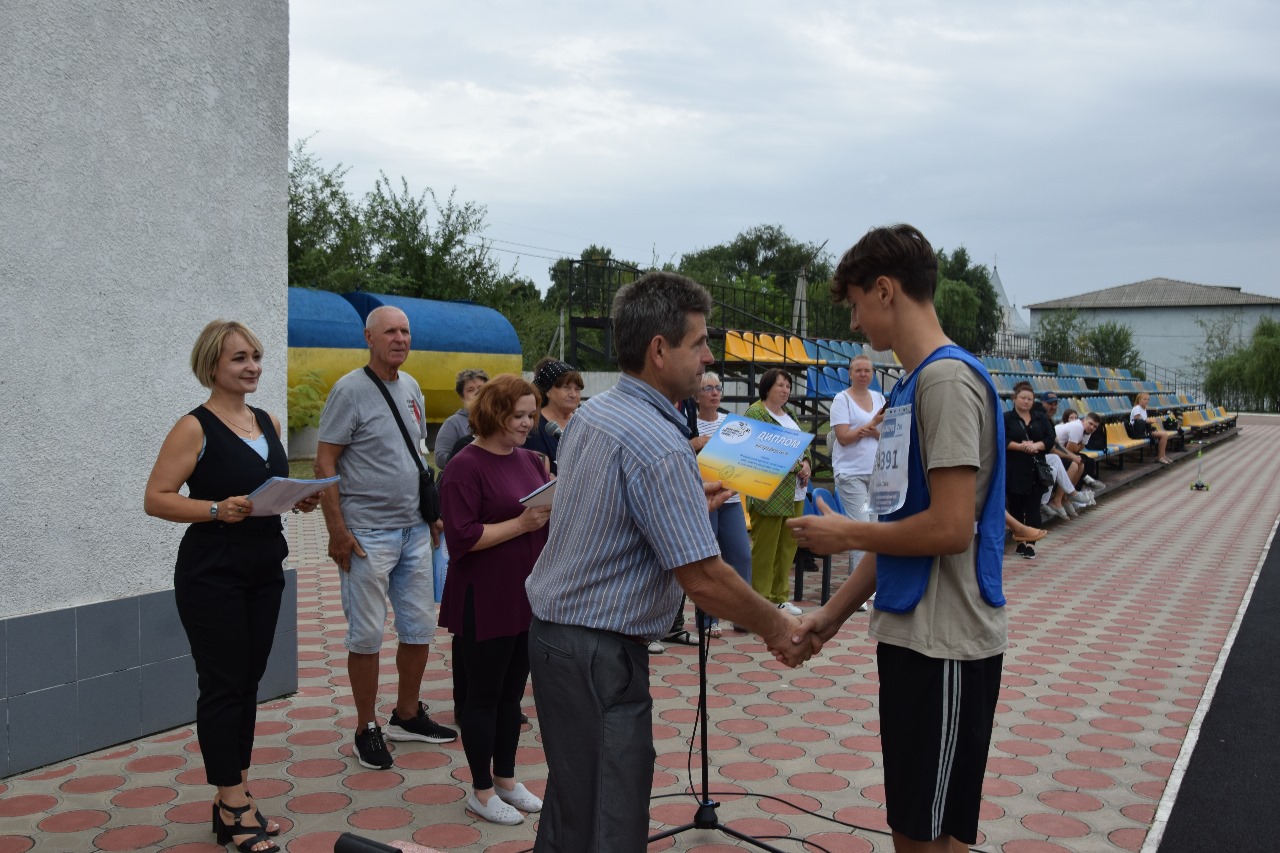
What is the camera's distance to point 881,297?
2523 mm

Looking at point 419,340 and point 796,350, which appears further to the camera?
point 419,340

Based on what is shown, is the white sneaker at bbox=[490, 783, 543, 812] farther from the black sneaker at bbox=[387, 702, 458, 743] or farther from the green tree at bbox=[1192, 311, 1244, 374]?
the green tree at bbox=[1192, 311, 1244, 374]

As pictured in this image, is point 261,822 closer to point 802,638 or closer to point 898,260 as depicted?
point 802,638

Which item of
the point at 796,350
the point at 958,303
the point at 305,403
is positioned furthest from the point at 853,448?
the point at 958,303

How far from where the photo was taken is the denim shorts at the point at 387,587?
4.63 metres

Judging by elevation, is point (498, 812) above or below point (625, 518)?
below

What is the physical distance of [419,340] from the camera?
2052 cm

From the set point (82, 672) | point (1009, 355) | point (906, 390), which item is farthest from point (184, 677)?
point (1009, 355)

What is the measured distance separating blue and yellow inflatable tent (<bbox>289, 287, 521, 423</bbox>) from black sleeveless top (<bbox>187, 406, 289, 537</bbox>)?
13.8m

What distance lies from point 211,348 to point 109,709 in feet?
6.52

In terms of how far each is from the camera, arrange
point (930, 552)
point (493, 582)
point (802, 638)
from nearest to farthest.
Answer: point (930, 552) → point (802, 638) → point (493, 582)

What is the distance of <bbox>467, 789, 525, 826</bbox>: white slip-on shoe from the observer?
403cm

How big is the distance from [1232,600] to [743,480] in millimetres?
7765

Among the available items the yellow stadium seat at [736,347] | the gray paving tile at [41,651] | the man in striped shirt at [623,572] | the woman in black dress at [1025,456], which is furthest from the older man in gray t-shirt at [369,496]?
the yellow stadium seat at [736,347]
